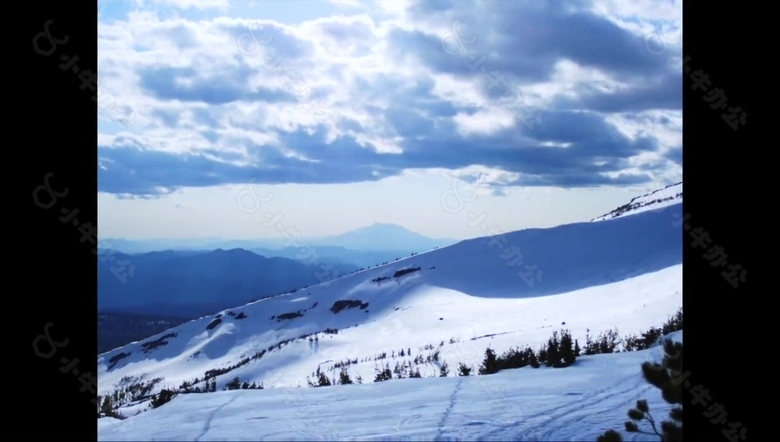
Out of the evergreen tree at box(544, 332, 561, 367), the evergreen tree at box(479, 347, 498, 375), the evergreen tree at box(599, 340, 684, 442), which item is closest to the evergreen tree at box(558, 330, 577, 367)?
the evergreen tree at box(544, 332, 561, 367)

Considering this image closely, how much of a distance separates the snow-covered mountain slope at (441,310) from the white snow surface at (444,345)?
45 mm

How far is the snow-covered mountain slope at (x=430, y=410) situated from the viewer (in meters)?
3.28

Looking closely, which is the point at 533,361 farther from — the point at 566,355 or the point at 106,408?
the point at 106,408

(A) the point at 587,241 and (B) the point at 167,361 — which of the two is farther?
(A) the point at 587,241

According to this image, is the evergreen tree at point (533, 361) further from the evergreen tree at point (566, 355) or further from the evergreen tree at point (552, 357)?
the evergreen tree at point (566, 355)

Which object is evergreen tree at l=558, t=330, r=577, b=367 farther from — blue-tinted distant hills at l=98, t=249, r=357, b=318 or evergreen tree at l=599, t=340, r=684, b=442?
blue-tinted distant hills at l=98, t=249, r=357, b=318

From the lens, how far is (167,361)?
11094 mm

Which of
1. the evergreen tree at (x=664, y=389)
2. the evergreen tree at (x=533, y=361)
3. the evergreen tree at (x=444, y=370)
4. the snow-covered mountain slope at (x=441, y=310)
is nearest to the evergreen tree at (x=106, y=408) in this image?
the snow-covered mountain slope at (x=441, y=310)
